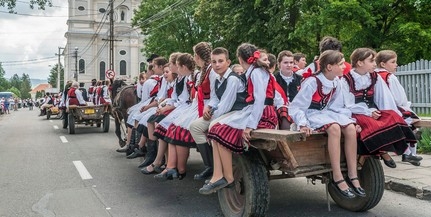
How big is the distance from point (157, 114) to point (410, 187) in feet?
12.9

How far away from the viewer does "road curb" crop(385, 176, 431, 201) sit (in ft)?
19.4

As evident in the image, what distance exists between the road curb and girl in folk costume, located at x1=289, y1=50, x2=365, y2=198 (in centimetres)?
181

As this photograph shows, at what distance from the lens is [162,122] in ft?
20.9

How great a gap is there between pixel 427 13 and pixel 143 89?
557 inches

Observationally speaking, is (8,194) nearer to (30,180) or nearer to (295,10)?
(30,180)

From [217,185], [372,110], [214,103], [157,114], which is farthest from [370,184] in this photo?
[157,114]

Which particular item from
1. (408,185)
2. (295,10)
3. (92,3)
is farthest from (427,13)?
(92,3)

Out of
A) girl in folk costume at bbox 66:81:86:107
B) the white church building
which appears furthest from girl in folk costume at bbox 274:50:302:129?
the white church building

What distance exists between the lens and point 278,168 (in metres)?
4.70

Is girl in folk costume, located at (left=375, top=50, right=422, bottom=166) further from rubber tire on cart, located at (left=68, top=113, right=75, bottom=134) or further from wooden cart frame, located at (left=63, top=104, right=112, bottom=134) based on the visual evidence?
rubber tire on cart, located at (left=68, top=113, right=75, bottom=134)

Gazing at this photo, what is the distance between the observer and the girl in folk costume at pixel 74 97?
15711 mm

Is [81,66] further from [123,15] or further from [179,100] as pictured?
[179,100]

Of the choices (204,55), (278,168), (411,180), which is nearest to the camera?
(278,168)

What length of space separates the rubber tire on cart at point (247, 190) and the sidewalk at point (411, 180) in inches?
105
